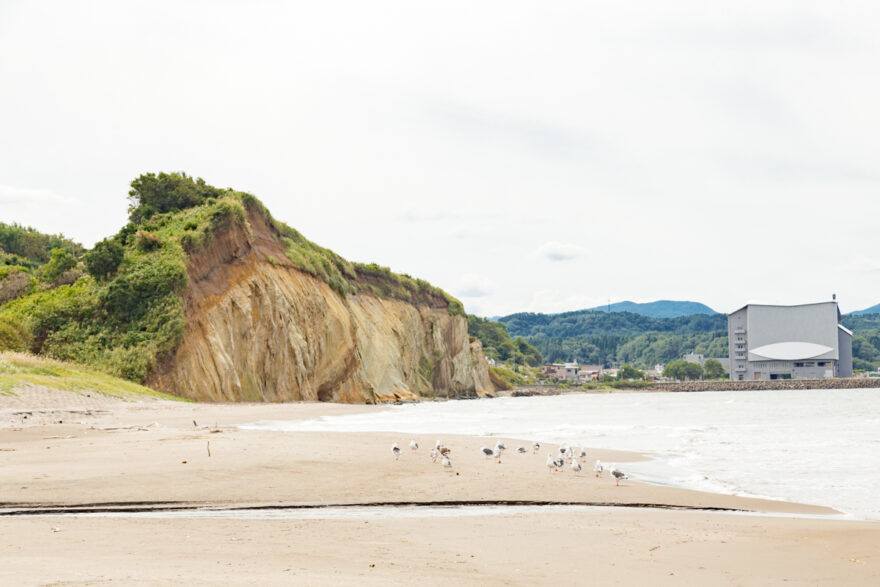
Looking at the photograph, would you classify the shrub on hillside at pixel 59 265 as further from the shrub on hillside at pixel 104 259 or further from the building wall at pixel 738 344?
the building wall at pixel 738 344

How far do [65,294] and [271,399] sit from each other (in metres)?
12.4

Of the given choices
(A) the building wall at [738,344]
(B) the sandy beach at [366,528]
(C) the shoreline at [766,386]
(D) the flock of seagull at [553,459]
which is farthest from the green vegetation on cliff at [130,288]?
(A) the building wall at [738,344]

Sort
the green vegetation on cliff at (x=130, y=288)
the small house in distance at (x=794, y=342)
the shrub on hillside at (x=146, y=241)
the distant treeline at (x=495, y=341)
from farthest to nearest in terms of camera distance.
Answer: the distant treeline at (x=495, y=341), the small house in distance at (x=794, y=342), the shrub on hillside at (x=146, y=241), the green vegetation on cliff at (x=130, y=288)

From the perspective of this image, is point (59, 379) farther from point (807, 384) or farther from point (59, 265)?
point (807, 384)

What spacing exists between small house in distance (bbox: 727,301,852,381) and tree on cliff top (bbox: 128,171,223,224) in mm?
120623

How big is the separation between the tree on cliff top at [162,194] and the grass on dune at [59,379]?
19.0 m

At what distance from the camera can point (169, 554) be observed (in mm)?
5840

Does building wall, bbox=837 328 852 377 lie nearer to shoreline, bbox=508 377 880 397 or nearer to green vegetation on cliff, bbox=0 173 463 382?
shoreline, bbox=508 377 880 397

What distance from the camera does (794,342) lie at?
13975 cm

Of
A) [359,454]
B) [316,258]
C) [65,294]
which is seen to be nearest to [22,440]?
[359,454]

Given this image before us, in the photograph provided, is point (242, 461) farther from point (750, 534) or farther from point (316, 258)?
point (316, 258)

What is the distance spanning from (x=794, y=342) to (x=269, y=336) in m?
124

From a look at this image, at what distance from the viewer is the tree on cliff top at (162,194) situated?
48031 mm

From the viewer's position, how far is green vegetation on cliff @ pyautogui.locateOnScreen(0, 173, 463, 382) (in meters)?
34.4
